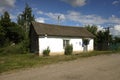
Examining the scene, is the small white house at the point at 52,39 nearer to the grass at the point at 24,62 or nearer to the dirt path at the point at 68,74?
the grass at the point at 24,62

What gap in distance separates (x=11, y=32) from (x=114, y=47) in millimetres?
20447

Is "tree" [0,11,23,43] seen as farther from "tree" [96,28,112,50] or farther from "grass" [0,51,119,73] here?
"tree" [96,28,112,50]

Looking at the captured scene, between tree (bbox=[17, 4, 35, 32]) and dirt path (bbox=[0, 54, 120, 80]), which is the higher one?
tree (bbox=[17, 4, 35, 32])

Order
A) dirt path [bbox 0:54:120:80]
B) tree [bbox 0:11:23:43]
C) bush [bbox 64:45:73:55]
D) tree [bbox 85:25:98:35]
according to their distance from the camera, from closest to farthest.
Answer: dirt path [bbox 0:54:120:80] < bush [bbox 64:45:73:55] < tree [bbox 0:11:23:43] < tree [bbox 85:25:98:35]

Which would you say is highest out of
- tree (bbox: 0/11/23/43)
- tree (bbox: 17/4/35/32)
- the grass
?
tree (bbox: 17/4/35/32)

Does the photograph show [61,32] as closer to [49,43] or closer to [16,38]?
[49,43]

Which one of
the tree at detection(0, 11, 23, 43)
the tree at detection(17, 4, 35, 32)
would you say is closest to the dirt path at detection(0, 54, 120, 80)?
the tree at detection(0, 11, 23, 43)

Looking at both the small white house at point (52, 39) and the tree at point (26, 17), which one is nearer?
the small white house at point (52, 39)

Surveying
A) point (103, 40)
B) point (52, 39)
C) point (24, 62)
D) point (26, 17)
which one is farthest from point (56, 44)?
point (26, 17)

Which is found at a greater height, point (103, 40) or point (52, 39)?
point (103, 40)

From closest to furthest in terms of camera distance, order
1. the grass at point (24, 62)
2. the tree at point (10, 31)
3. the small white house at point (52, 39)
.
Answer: the grass at point (24, 62) → the small white house at point (52, 39) → the tree at point (10, 31)

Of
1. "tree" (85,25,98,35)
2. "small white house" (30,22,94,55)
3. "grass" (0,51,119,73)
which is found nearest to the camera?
"grass" (0,51,119,73)

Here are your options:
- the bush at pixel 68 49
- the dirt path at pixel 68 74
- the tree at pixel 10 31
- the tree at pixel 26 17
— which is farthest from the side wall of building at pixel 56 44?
the tree at pixel 26 17

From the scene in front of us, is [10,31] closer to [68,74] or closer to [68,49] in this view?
[68,49]
